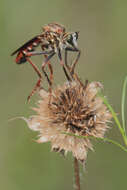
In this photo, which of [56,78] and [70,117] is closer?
[70,117]

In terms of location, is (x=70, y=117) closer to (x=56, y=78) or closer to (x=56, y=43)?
(x=56, y=43)

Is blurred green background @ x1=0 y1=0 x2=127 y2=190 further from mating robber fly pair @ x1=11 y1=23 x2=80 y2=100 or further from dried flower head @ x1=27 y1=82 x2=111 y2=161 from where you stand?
mating robber fly pair @ x1=11 y1=23 x2=80 y2=100

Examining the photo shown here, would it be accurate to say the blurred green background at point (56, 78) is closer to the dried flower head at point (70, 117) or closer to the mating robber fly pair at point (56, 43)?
the dried flower head at point (70, 117)

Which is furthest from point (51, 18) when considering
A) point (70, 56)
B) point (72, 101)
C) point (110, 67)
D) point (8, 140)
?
point (72, 101)

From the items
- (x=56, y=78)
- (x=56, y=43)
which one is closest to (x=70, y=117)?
(x=56, y=43)

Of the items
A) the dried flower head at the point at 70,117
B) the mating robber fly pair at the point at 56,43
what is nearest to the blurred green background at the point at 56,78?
the dried flower head at the point at 70,117

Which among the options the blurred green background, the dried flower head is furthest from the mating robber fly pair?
Result: the blurred green background
